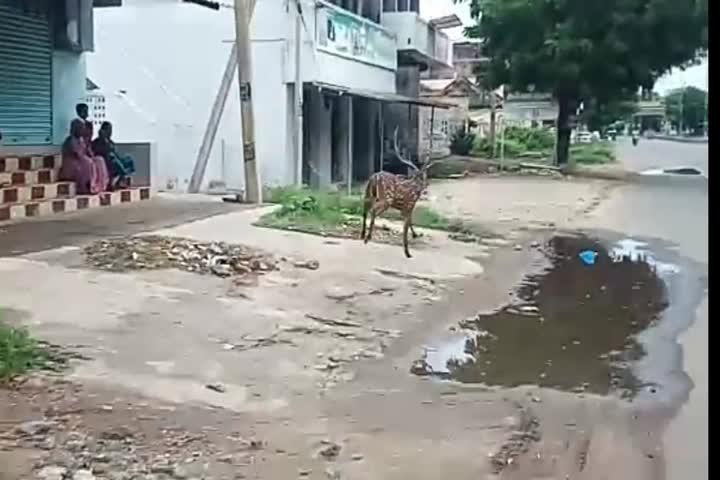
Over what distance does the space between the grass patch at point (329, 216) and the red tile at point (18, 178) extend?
273 cm

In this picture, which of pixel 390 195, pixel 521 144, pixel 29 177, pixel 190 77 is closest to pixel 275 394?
pixel 390 195

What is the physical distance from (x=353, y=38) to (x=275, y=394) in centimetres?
1524

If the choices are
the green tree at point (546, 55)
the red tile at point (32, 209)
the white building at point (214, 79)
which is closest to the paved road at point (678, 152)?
the green tree at point (546, 55)

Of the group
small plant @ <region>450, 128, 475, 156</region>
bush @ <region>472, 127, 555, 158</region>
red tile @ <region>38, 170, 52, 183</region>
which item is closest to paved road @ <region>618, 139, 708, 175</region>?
red tile @ <region>38, 170, 52, 183</region>

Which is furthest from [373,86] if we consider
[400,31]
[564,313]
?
[564,313]

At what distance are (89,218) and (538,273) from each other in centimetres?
486

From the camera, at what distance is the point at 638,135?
10.2 feet

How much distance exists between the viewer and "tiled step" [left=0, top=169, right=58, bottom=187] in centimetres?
1155

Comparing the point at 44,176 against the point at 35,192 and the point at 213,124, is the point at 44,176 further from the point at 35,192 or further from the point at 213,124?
the point at 213,124

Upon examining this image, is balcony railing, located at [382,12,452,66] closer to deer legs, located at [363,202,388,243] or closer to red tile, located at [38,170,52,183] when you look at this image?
red tile, located at [38,170,52,183]

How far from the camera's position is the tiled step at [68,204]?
11183 millimetres

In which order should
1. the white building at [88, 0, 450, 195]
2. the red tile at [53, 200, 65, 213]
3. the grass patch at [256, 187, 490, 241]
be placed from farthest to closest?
1. the white building at [88, 0, 450, 195]
2. the red tile at [53, 200, 65, 213]
3. the grass patch at [256, 187, 490, 241]

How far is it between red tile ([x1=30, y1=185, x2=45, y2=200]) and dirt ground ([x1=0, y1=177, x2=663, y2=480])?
3.51m

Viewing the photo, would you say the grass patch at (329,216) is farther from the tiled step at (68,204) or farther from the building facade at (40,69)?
the building facade at (40,69)
